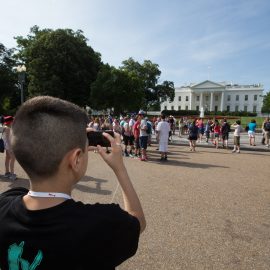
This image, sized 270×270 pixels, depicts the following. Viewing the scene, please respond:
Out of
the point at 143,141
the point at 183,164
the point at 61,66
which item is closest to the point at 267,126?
the point at 183,164

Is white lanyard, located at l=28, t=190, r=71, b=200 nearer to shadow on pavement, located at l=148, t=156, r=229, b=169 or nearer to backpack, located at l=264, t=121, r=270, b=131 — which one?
shadow on pavement, located at l=148, t=156, r=229, b=169

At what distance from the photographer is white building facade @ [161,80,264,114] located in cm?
11688

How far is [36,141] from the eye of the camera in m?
1.24

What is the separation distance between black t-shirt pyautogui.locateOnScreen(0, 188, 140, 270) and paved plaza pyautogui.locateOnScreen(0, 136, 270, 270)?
264 centimetres

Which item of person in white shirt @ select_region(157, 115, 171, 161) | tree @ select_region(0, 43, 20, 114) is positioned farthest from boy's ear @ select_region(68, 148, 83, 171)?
tree @ select_region(0, 43, 20, 114)

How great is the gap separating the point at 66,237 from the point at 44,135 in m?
0.43

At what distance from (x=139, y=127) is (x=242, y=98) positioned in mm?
115758

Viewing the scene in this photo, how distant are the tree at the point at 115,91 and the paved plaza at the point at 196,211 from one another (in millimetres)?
28094

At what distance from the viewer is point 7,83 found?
44.3m

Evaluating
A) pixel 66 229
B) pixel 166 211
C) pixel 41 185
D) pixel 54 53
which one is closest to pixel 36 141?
pixel 41 185

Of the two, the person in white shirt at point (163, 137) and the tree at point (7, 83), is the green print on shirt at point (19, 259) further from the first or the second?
the tree at point (7, 83)

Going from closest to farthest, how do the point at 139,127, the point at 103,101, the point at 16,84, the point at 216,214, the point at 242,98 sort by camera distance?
1. the point at 216,214
2. the point at 139,127
3. the point at 103,101
4. the point at 16,84
5. the point at 242,98

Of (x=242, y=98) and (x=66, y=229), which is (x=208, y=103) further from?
(x=66, y=229)

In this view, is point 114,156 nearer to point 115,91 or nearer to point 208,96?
point 115,91
